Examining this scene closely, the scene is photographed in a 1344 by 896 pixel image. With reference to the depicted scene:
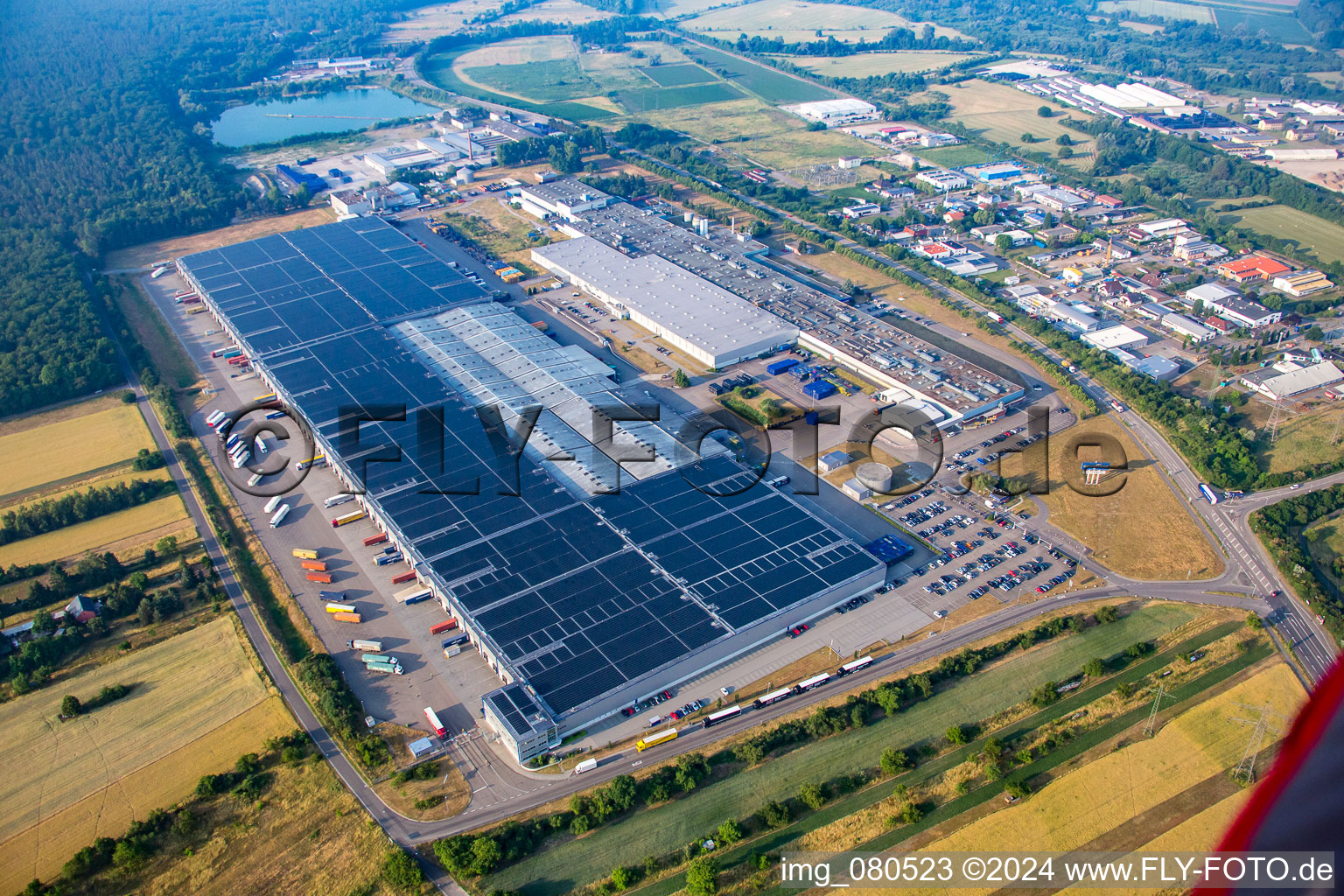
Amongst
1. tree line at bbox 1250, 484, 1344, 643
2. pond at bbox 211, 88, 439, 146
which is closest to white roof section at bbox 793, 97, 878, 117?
pond at bbox 211, 88, 439, 146

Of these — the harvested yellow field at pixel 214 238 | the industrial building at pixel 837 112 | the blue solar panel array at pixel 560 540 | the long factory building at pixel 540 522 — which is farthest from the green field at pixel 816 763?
the industrial building at pixel 837 112

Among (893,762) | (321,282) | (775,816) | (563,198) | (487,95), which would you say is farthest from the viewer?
(487,95)

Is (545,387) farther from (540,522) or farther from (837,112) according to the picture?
(837,112)

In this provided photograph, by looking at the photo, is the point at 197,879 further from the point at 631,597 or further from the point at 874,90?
the point at 874,90

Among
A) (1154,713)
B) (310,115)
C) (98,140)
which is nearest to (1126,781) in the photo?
(1154,713)

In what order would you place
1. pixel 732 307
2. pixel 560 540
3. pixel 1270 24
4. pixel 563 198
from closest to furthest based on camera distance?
pixel 560 540 → pixel 732 307 → pixel 563 198 → pixel 1270 24

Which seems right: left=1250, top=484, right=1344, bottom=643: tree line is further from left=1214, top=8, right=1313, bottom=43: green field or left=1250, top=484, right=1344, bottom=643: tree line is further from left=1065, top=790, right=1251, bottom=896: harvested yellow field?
left=1214, top=8, right=1313, bottom=43: green field

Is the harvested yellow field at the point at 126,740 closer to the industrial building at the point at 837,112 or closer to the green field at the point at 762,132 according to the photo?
the green field at the point at 762,132

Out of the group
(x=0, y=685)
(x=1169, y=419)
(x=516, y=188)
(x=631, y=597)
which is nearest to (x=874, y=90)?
(x=516, y=188)
